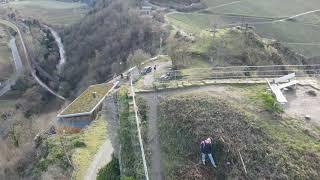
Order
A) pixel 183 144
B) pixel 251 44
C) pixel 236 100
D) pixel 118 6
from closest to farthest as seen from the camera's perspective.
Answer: pixel 183 144
pixel 236 100
pixel 251 44
pixel 118 6

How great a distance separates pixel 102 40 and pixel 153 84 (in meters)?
53.5

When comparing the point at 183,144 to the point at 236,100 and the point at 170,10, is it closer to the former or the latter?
the point at 236,100

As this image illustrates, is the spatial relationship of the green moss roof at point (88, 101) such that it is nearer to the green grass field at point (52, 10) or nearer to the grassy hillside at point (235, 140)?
the grassy hillside at point (235, 140)

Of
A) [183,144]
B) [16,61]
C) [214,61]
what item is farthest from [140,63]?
[16,61]

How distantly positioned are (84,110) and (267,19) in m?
62.4

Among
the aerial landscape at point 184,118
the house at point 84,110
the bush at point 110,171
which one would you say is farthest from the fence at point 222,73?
the bush at point 110,171

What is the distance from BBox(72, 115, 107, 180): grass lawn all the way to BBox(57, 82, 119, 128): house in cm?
249

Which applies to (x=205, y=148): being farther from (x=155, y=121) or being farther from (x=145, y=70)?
(x=145, y=70)

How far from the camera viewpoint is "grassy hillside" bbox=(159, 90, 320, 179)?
25.0 metres

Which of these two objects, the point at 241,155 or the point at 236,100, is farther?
the point at 236,100

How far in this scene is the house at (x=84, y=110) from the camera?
41.3 m

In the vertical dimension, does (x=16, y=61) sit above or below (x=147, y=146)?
below

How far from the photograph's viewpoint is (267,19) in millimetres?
94000

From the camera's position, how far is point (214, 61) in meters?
52.4
